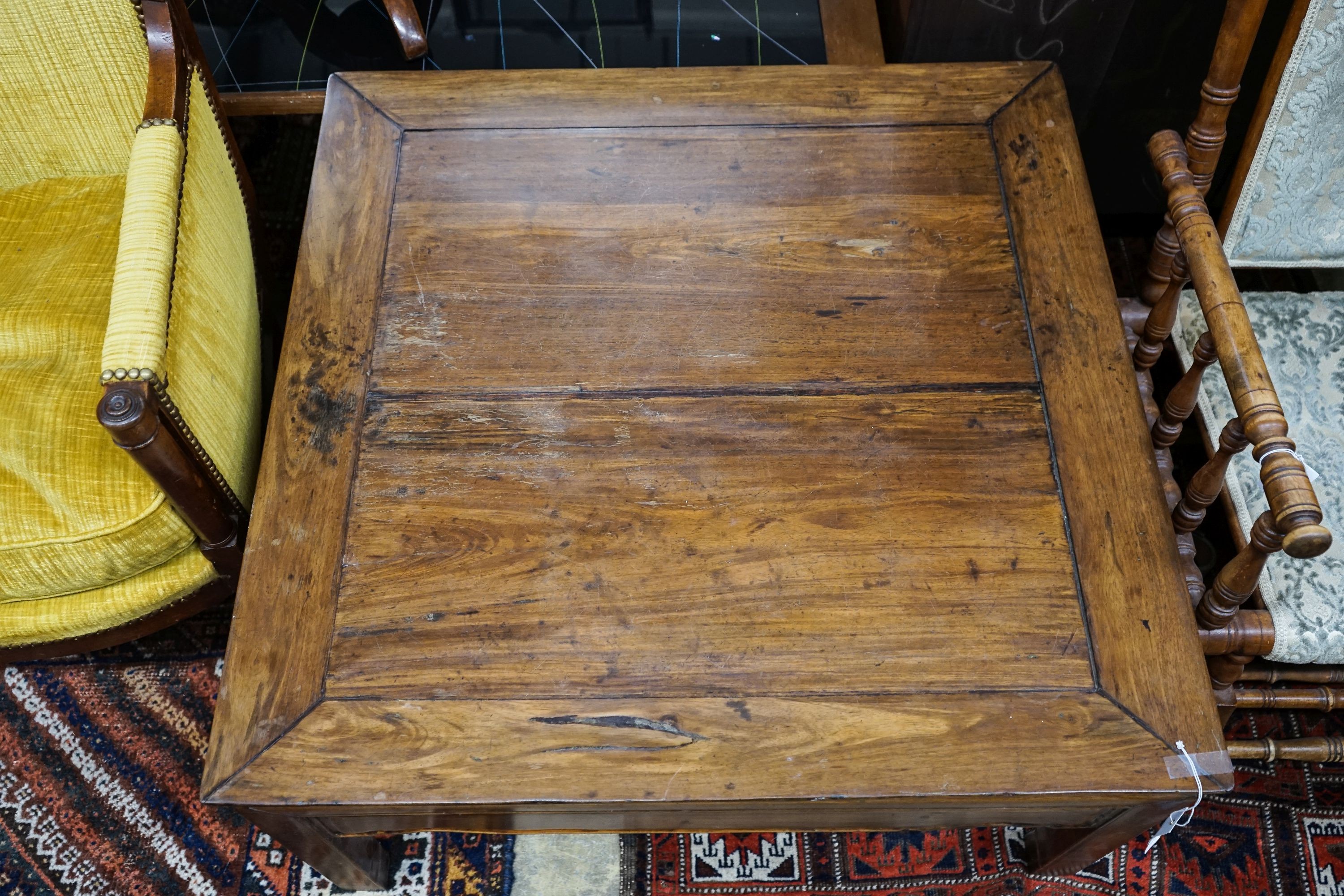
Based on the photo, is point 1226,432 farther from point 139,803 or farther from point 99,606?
point 139,803

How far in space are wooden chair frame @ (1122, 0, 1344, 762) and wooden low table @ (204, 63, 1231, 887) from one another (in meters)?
0.09

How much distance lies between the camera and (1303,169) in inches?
51.3

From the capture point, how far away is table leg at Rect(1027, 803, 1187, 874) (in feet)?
3.53

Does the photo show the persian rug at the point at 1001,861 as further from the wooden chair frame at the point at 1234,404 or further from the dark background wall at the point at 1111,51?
the dark background wall at the point at 1111,51

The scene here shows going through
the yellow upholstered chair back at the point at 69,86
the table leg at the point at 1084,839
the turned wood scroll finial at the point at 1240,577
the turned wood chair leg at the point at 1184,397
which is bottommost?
the table leg at the point at 1084,839

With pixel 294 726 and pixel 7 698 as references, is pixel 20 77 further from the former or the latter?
pixel 294 726

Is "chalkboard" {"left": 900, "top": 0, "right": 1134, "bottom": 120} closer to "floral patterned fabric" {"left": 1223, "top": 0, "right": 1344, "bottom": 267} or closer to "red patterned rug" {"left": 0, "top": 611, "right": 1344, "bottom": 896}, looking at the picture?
"floral patterned fabric" {"left": 1223, "top": 0, "right": 1344, "bottom": 267}

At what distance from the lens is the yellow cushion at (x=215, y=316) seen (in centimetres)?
125

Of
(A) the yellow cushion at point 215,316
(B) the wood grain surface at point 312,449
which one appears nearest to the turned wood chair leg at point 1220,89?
(B) the wood grain surface at point 312,449

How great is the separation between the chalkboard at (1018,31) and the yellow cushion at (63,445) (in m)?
1.28

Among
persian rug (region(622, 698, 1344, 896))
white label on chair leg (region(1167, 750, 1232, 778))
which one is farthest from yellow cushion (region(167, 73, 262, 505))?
white label on chair leg (region(1167, 750, 1232, 778))

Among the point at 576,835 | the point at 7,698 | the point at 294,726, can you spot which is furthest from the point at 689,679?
the point at 7,698

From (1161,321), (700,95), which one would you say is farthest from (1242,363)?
(700,95)

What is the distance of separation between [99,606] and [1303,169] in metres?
1.60
